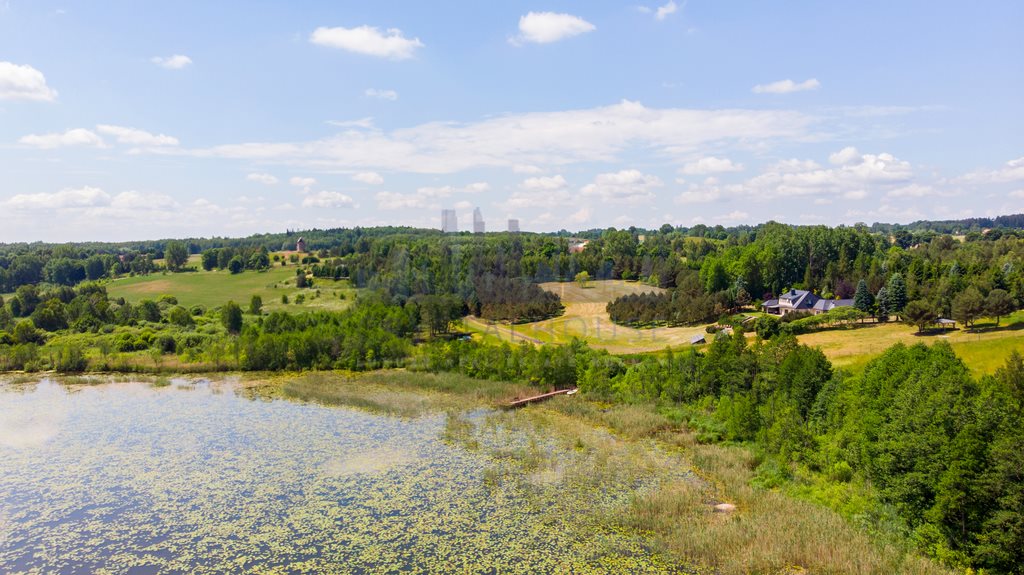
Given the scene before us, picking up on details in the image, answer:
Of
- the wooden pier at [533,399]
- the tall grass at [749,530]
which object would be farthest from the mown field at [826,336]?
the tall grass at [749,530]

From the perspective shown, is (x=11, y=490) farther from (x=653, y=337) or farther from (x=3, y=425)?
(x=653, y=337)

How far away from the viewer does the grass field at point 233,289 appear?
102000 mm

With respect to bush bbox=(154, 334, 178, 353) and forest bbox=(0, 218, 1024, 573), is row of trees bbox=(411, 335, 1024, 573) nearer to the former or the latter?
forest bbox=(0, 218, 1024, 573)

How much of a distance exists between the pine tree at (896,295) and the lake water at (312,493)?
57273mm

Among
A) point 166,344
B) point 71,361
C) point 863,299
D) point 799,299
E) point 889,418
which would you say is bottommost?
point 71,361

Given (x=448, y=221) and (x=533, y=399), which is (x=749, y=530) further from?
(x=448, y=221)

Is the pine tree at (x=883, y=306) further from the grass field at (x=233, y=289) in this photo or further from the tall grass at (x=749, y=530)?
the grass field at (x=233, y=289)

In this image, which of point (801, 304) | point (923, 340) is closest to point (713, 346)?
point (923, 340)

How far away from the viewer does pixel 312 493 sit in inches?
1136

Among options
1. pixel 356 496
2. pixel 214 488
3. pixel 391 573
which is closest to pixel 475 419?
pixel 356 496

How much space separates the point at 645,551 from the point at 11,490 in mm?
31664

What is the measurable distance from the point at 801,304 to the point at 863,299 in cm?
882

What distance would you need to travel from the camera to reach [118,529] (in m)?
25.6

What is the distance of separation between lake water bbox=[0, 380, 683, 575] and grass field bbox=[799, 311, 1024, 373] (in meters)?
28.6
